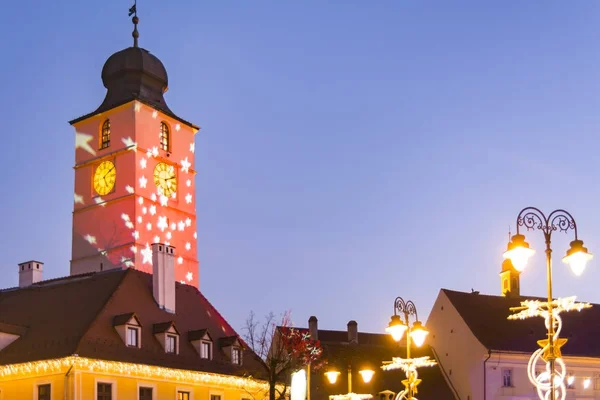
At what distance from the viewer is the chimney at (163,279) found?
48750mm

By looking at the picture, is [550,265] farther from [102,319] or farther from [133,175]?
[133,175]

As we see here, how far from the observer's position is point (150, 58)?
7494 centimetres

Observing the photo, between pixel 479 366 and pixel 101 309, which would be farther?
pixel 479 366

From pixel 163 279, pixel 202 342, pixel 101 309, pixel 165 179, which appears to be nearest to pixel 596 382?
pixel 165 179

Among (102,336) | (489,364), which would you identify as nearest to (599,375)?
(489,364)

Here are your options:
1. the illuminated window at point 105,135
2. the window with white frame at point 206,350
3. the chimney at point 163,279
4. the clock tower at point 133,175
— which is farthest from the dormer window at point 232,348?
the illuminated window at point 105,135

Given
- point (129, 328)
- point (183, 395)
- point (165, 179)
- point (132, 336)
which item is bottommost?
point (183, 395)

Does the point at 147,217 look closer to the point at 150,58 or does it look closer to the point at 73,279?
the point at 150,58

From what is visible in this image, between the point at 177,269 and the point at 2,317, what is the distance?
22452 mm

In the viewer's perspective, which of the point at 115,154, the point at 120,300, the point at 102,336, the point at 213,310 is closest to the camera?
the point at 102,336

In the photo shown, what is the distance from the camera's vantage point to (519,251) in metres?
18.3

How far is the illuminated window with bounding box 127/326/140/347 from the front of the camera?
1730 inches

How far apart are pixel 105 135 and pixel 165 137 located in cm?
392

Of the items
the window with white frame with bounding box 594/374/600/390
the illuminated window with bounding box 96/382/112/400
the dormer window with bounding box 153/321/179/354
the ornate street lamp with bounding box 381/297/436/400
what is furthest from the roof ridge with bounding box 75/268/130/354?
the window with white frame with bounding box 594/374/600/390
